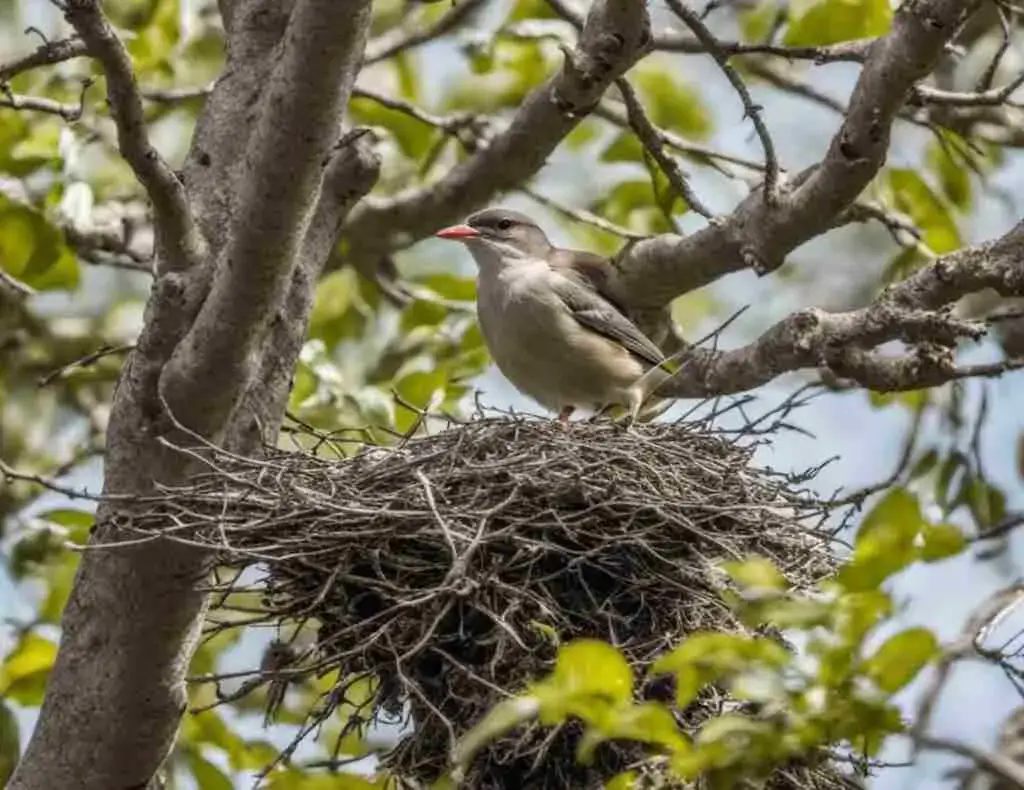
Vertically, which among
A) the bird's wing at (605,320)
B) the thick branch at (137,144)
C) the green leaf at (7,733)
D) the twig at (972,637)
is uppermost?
the bird's wing at (605,320)

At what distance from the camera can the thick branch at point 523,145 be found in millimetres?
5754

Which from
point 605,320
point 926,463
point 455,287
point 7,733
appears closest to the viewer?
point 7,733

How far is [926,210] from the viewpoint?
723 centimetres

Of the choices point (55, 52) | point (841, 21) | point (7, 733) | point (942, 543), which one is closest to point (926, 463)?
point (841, 21)

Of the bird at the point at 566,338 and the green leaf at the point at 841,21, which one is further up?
the green leaf at the point at 841,21

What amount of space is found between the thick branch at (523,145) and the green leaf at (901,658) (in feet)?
9.17

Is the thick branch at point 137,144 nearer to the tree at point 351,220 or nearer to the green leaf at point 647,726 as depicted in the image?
the tree at point 351,220

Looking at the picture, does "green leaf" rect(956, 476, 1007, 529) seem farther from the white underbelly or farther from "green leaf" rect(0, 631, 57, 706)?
"green leaf" rect(0, 631, 57, 706)

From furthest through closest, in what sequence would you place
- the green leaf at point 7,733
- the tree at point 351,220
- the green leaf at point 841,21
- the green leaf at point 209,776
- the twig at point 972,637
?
the green leaf at point 7,733 < the green leaf at point 841,21 < the green leaf at point 209,776 < the tree at point 351,220 < the twig at point 972,637

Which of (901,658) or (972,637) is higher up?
(972,637)

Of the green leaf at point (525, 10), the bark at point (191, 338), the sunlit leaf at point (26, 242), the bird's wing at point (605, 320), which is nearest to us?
the bark at point (191, 338)

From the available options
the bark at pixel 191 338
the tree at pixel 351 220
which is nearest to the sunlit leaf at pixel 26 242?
the tree at pixel 351 220

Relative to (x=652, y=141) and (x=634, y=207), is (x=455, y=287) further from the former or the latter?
(x=652, y=141)

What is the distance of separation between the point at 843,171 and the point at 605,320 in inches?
71.7
